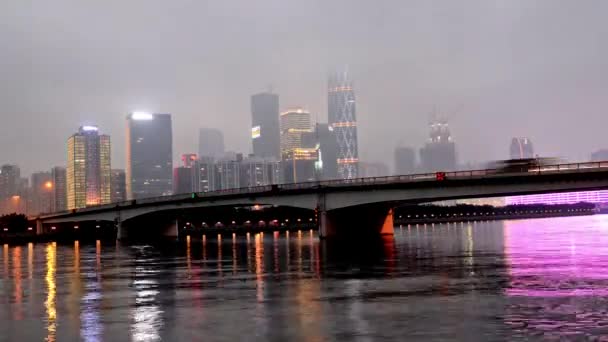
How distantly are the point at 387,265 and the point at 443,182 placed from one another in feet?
129

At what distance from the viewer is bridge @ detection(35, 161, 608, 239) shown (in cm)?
7569

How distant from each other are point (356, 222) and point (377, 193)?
15.6 meters

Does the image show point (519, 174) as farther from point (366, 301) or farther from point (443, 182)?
point (366, 301)

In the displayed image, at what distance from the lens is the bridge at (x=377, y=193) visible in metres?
75.7

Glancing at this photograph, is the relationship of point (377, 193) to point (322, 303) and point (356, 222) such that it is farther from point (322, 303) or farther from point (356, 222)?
point (322, 303)

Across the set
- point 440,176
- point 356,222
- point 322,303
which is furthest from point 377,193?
point 322,303

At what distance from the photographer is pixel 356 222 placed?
10575 centimetres

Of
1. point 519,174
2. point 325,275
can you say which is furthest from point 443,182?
point 325,275

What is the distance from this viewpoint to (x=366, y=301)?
88.7 ft

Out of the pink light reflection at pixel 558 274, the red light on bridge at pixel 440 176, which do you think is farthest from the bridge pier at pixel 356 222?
the pink light reflection at pixel 558 274

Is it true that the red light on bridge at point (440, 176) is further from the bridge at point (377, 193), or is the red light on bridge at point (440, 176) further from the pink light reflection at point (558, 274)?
the pink light reflection at point (558, 274)

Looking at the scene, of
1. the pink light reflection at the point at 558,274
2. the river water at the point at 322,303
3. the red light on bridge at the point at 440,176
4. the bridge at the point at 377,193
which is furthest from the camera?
the red light on bridge at the point at 440,176

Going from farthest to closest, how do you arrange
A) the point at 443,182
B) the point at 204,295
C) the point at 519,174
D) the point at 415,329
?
the point at 443,182
the point at 519,174
the point at 204,295
the point at 415,329

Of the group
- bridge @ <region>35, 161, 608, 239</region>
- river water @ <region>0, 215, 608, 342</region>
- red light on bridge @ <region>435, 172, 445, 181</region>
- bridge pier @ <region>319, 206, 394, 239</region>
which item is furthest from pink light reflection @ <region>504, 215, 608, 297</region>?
bridge pier @ <region>319, 206, 394, 239</region>
